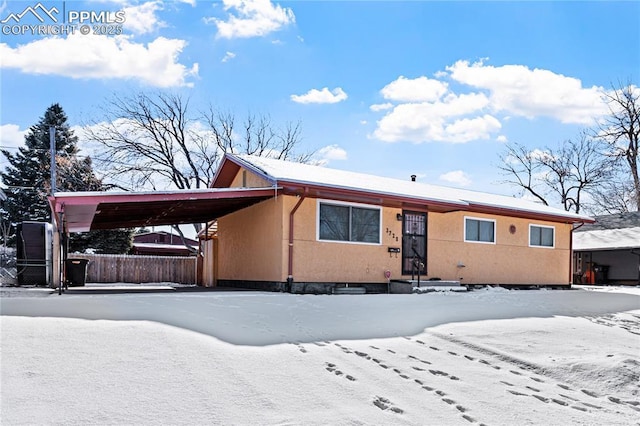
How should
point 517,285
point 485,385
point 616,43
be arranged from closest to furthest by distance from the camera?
point 485,385
point 616,43
point 517,285

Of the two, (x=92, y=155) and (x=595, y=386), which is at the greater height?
(x=92, y=155)

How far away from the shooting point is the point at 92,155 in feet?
83.3

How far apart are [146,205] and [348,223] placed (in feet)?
15.3

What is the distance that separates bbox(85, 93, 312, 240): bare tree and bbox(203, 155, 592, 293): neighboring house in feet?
37.4

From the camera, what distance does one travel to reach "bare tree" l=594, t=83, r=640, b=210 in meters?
34.8

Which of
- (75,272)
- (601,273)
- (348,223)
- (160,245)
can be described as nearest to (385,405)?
(348,223)

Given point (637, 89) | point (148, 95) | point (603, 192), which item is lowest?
point (603, 192)

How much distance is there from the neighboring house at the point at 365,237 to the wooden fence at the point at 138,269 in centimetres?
414

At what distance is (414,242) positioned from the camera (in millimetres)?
13750

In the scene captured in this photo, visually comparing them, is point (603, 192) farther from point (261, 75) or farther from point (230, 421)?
point (230, 421)

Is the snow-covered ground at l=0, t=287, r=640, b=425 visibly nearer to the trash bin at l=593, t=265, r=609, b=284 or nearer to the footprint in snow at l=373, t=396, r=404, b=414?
the footprint in snow at l=373, t=396, r=404, b=414

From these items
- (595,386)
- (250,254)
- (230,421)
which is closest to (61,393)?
(230,421)

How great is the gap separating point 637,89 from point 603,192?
713cm

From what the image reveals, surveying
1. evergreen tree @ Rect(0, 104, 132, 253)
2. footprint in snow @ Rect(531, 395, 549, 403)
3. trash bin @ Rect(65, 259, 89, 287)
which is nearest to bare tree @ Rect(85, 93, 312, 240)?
evergreen tree @ Rect(0, 104, 132, 253)
